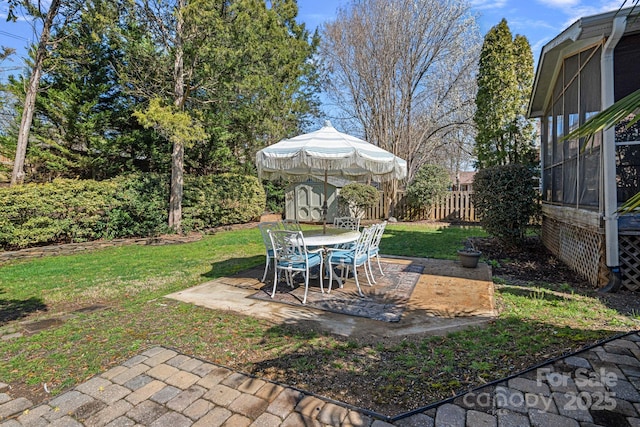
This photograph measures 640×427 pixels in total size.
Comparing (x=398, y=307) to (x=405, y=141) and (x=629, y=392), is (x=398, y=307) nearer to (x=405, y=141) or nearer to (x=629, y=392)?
(x=629, y=392)

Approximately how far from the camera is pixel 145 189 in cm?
947

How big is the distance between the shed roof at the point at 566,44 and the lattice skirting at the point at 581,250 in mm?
2743

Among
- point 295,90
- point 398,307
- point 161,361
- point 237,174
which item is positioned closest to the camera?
point 161,361

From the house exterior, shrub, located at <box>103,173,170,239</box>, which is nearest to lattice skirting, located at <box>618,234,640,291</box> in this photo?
the house exterior

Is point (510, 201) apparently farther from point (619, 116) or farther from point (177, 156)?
point (177, 156)

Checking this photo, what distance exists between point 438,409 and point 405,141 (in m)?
13.8

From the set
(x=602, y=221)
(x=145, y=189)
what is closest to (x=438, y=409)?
(x=602, y=221)

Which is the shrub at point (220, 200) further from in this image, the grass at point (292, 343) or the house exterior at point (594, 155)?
the house exterior at point (594, 155)

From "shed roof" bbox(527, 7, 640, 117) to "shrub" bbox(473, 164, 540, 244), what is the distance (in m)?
2.08

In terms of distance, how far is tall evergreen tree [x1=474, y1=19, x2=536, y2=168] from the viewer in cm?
1090

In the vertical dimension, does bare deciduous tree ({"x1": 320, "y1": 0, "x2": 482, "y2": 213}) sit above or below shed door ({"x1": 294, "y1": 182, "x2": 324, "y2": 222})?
above

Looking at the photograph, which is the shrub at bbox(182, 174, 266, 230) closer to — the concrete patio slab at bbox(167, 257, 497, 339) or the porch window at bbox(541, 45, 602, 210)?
the concrete patio slab at bbox(167, 257, 497, 339)

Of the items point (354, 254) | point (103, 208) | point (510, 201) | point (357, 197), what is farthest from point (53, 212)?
point (510, 201)

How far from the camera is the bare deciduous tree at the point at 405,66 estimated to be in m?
13.8
